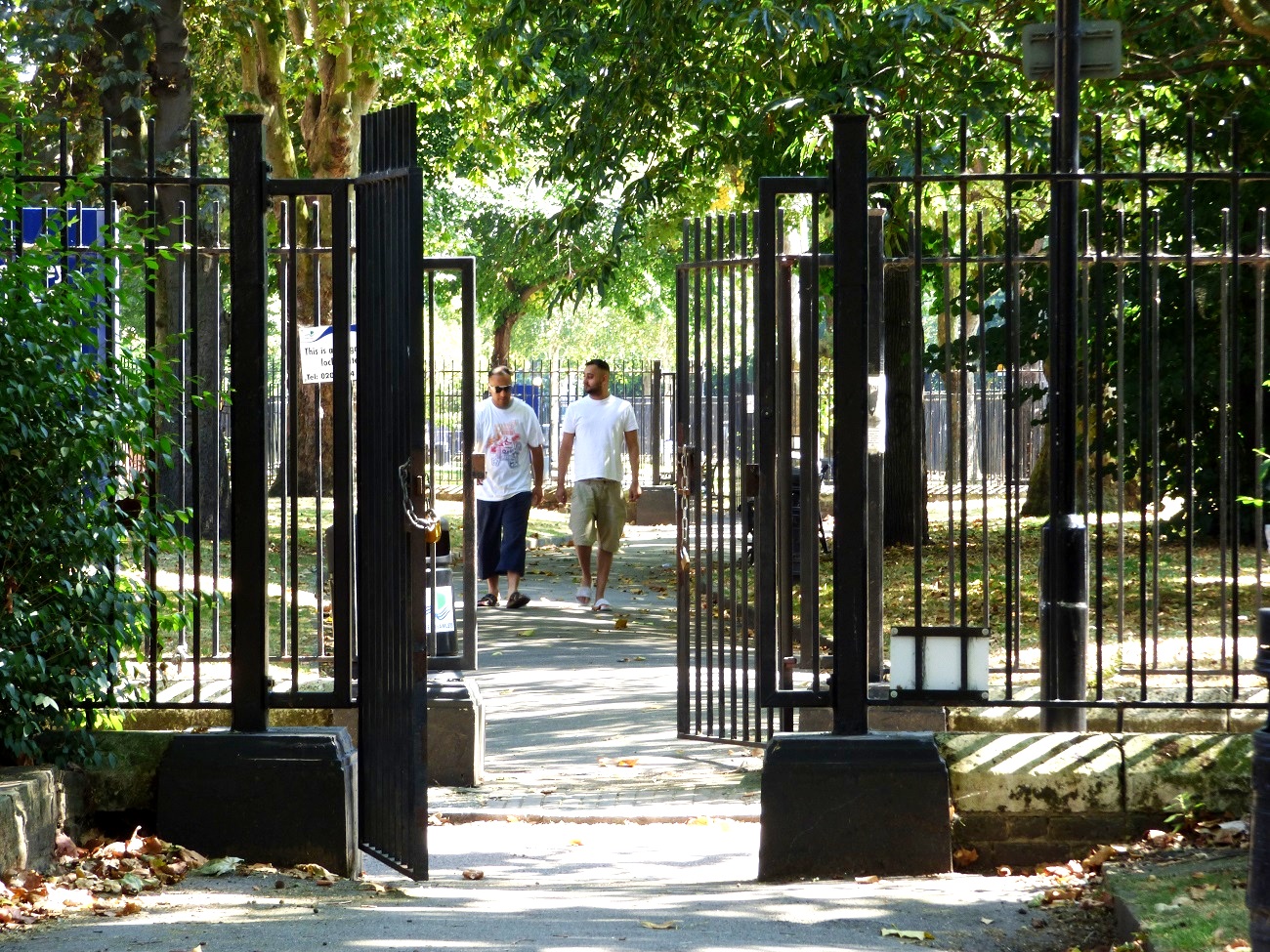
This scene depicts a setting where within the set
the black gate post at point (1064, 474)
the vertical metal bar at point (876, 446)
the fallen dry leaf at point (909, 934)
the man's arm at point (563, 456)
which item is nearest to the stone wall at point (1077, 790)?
the black gate post at point (1064, 474)

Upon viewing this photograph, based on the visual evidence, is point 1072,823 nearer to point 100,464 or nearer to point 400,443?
point 400,443

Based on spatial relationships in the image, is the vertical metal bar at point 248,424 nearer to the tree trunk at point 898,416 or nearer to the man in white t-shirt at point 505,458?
the man in white t-shirt at point 505,458

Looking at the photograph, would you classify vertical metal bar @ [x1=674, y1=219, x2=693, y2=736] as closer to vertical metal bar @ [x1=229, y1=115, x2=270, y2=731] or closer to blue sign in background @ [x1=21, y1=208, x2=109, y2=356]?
vertical metal bar @ [x1=229, y1=115, x2=270, y2=731]

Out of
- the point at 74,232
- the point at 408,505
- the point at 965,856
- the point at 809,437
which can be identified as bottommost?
the point at 965,856

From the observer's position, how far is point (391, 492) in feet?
18.6

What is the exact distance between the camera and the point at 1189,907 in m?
4.64

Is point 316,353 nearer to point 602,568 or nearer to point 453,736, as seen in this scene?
point 453,736

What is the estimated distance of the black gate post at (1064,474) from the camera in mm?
5895

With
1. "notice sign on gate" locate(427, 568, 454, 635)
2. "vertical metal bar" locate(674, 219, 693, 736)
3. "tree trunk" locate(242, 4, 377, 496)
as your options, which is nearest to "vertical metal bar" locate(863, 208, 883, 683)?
"vertical metal bar" locate(674, 219, 693, 736)

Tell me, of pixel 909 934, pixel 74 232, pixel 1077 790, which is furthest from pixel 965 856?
pixel 74 232

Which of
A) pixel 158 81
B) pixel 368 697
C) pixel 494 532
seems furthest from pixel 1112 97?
pixel 368 697

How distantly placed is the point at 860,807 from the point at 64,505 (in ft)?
9.88

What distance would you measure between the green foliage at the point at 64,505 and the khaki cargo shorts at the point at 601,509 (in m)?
7.86

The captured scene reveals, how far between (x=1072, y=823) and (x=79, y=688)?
11.9 feet
